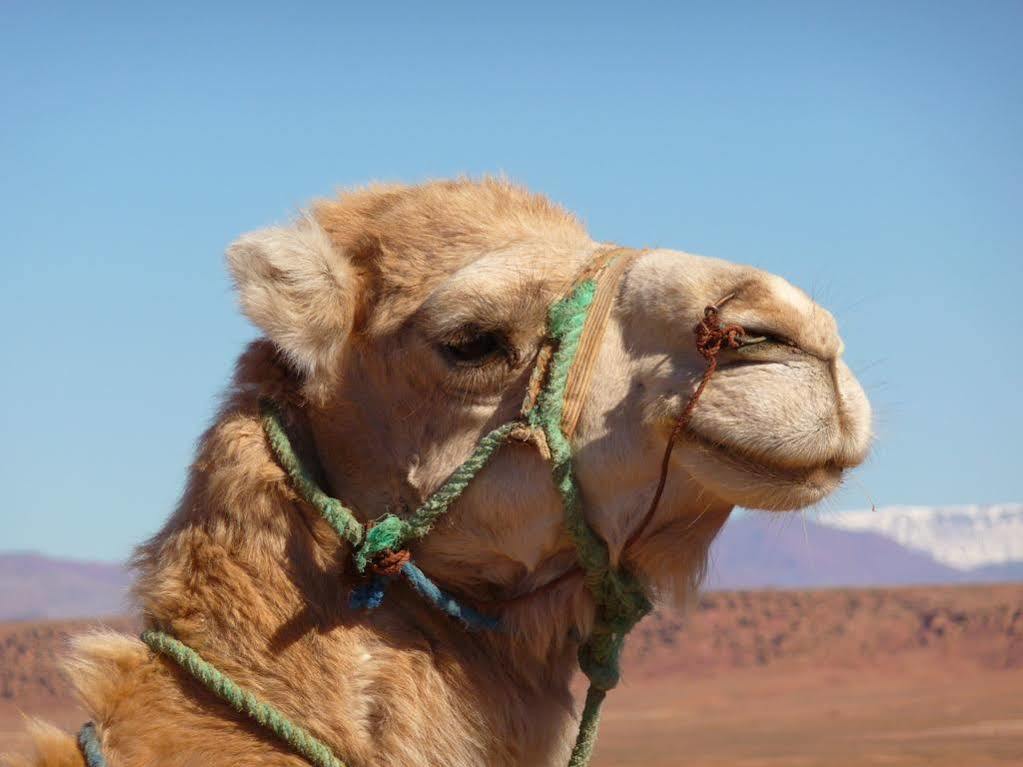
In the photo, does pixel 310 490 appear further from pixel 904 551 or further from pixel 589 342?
pixel 904 551

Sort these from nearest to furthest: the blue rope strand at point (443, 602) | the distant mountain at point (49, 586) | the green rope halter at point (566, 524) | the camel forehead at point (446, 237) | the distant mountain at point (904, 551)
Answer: the green rope halter at point (566, 524), the blue rope strand at point (443, 602), the camel forehead at point (446, 237), the distant mountain at point (49, 586), the distant mountain at point (904, 551)

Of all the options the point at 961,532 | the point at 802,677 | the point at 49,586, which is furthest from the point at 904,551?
the point at 802,677

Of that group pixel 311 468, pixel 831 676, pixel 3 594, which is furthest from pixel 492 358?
pixel 3 594

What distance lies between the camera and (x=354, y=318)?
3.72 meters

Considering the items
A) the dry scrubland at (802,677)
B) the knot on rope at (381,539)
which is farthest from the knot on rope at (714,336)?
the dry scrubland at (802,677)

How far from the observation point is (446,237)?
147 inches

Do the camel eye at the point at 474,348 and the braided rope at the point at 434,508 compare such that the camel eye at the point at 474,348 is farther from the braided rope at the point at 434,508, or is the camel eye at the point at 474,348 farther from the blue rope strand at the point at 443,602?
the blue rope strand at the point at 443,602

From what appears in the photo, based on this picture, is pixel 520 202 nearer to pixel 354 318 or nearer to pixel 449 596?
pixel 354 318

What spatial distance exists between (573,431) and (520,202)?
772mm

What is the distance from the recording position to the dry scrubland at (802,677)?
2030 cm

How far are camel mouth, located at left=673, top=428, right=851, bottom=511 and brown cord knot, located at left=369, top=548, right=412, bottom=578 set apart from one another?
0.74 meters

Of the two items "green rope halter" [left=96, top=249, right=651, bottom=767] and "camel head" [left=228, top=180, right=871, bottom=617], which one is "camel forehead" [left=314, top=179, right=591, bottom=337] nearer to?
"camel head" [left=228, top=180, right=871, bottom=617]

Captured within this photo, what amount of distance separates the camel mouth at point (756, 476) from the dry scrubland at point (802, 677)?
52.2 ft

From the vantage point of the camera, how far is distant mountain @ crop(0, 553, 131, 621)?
125 meters
